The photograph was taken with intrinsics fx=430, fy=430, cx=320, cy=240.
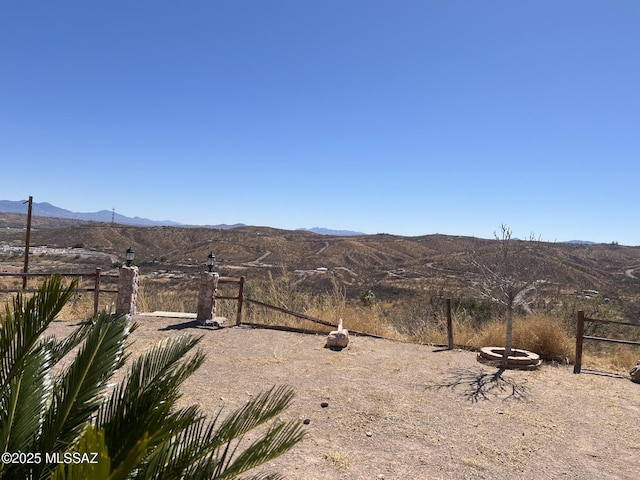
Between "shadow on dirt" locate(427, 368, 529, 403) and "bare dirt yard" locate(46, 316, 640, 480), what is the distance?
2cm

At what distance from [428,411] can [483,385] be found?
1.69 meters

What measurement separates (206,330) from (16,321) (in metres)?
9.35

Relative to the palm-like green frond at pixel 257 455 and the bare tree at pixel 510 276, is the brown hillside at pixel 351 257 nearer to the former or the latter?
the bare tree at pixel 510 276

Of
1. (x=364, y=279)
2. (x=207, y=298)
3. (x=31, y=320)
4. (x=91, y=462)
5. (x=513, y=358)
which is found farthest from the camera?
(x=364, y=279)

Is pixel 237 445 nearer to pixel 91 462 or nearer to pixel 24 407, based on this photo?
pixel 24 407

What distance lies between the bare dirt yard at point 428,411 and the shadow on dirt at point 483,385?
0.02m

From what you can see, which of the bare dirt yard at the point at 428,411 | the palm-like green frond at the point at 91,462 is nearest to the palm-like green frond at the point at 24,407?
the palm-like green frond at the point at 91,462

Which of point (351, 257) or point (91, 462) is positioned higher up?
point (91, 462)

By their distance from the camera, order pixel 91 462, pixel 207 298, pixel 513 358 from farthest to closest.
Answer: pixel 207 298, pixel 513 358, pixel 91 462

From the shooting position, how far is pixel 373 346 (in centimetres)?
965

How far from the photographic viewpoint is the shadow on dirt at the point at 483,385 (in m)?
6.63

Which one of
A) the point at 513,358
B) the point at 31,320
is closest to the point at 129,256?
the point at 513,358

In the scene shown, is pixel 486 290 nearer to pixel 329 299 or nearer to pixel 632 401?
pixel 632 401

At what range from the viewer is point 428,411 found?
5.90 metres
